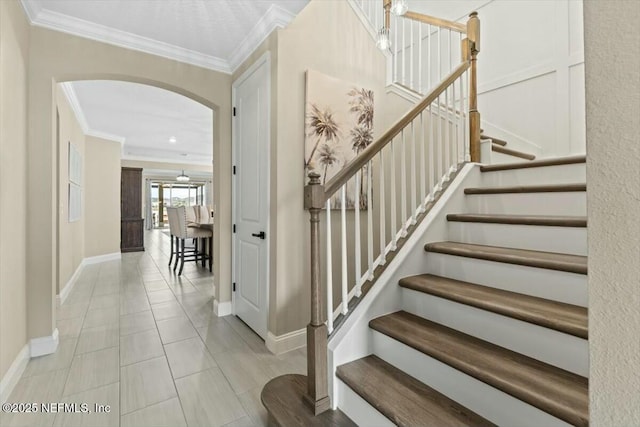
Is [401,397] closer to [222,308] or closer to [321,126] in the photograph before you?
[321,126]

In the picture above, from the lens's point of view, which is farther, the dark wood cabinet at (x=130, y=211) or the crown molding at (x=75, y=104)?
the dark wood cabinet at (x=130, y=211)

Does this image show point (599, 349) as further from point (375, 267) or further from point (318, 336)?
point (375, 267)

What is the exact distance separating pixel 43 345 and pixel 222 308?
1349 millimetres

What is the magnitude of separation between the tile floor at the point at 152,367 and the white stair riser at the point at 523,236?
1.46m

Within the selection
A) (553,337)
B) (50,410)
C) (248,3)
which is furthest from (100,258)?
(553,337)

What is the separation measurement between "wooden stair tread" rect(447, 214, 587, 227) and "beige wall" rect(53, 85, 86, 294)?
3693mm

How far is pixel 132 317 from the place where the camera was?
3045 millimetres

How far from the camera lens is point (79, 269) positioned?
15.7 feet

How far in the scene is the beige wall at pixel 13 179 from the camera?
1.79 meters

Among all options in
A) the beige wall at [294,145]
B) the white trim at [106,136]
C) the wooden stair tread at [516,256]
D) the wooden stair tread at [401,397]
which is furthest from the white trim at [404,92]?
the white trim at [106,136]

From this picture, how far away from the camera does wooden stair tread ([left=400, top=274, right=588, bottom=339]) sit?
3.86ft

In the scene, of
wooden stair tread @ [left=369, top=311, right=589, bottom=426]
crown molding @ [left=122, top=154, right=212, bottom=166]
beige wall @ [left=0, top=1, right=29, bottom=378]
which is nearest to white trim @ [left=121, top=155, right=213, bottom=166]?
crown molding @ [left=122, top=154, right=212, bottom=166]

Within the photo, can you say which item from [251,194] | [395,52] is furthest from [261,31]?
[395,52]

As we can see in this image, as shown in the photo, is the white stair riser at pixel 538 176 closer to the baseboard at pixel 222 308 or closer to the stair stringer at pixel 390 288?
the stair stringer at pixel 390 288
